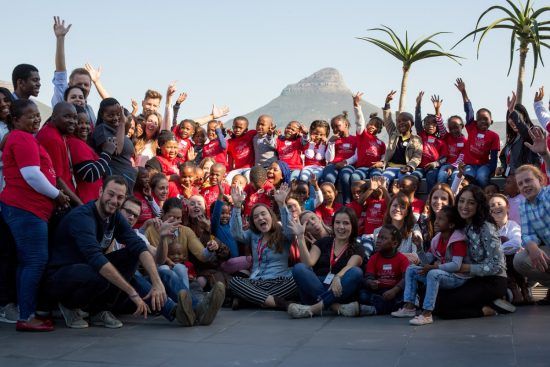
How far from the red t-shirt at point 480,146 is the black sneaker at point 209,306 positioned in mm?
4745

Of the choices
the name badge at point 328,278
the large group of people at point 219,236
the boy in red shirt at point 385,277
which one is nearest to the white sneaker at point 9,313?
the large group of people at point 219,236

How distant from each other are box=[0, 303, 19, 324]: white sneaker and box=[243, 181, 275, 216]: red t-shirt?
3385mm

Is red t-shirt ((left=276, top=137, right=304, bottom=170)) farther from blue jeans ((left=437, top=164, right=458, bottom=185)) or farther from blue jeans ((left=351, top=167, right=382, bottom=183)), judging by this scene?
blue jeans ((left=437, top=164, right=458, bottom=185))

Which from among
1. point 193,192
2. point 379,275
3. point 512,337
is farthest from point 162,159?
point 512,337

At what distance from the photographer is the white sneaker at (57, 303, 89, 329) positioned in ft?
19.0

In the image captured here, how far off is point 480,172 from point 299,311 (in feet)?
12.7

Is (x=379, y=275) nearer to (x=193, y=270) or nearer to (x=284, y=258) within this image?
(x=284, y=258)

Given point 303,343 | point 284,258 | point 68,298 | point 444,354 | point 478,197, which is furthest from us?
point 284,258

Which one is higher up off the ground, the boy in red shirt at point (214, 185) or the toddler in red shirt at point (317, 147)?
the toddler in red shirt at point (317, 147)

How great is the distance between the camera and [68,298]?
5.72 metres

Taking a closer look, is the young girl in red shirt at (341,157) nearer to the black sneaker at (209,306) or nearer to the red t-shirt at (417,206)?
the red t-shirt at (417,206)

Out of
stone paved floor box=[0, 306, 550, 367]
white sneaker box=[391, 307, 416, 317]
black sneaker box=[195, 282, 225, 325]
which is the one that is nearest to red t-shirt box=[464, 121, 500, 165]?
stone paved floor box=[0, 306, 550, 367]

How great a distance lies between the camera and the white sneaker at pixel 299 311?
20.9ft

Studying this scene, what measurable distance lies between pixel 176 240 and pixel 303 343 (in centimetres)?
234
